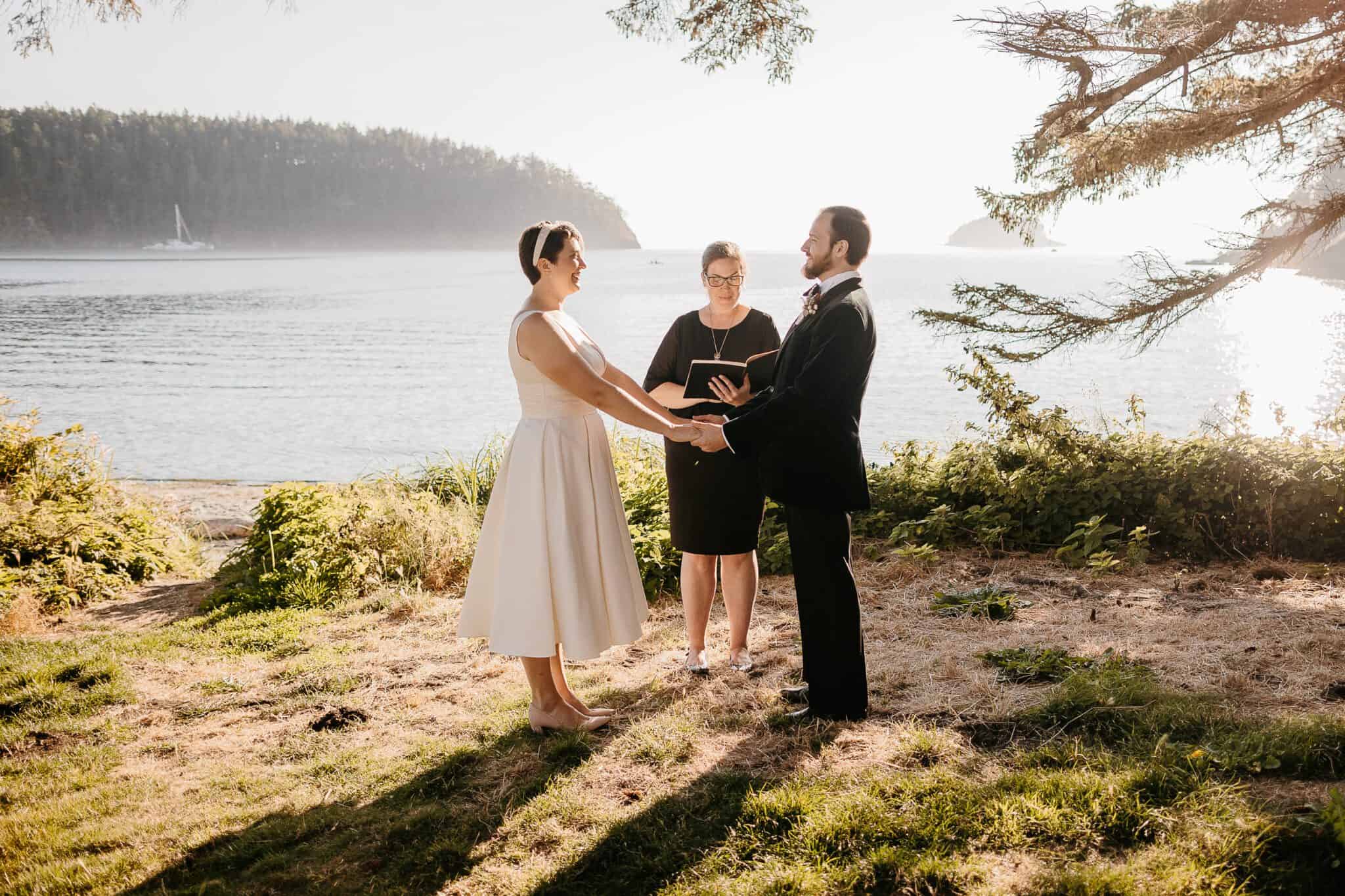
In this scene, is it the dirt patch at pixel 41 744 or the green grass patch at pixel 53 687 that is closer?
the dirt patch at pixel 41 744

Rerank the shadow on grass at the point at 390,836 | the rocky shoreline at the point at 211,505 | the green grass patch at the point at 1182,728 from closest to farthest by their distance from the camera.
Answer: the shadow on grass at the point at 390,836
the green grass patch at the point at 1182,728
the rocky shoreline at the point at 211,505

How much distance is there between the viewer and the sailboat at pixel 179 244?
84.2 m

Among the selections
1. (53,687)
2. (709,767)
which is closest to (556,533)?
(709,767)

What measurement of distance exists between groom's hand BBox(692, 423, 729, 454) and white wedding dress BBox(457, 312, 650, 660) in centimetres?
41

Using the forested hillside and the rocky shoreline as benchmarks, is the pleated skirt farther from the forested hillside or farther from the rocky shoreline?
the forested hillside

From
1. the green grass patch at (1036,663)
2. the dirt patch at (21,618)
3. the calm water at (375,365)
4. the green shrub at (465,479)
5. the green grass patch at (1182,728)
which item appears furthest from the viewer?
the calm water at (375,365)

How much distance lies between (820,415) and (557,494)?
1085 millimetres

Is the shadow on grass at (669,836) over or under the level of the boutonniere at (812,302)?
under

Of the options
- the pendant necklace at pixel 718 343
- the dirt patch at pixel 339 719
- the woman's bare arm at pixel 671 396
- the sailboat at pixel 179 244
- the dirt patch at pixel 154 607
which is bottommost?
the dirt patch at pixel 154 607

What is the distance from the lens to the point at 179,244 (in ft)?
286

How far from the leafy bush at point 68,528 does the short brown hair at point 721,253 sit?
5.46 m

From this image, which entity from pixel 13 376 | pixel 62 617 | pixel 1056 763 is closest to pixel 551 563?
pixel 1056 763

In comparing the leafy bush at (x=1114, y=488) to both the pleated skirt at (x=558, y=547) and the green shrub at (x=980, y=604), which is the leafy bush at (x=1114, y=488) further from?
the pleated skirt at (x=558, y=547)

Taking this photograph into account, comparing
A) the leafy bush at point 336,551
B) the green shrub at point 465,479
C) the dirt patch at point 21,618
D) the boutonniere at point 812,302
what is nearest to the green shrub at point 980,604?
the boutonniere at point 812,302
